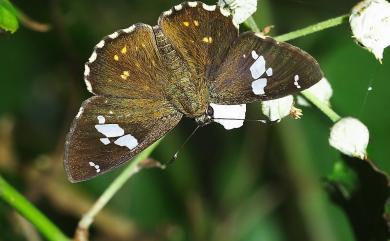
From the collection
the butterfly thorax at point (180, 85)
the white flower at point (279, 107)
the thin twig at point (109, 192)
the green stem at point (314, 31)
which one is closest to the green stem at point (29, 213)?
the thin twig at point (109, 192)

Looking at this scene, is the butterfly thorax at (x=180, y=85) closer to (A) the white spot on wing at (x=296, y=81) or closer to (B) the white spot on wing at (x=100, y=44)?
(B) the white spot on wing at (x=100, y=44)

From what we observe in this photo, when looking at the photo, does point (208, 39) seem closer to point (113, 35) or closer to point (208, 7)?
point (208, 7)

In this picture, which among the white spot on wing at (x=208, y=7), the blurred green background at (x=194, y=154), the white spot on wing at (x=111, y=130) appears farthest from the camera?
the blurred green background at (x=194, y=154)

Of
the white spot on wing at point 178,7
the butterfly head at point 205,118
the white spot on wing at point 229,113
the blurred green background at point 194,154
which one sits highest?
the white spot on wing at point 178,7

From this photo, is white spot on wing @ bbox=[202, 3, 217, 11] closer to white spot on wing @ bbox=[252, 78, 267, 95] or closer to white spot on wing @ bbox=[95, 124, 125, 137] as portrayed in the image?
white spot on wing @ bbox=[252, 78, 267, 95]

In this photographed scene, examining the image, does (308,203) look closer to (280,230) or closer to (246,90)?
(280,230)
